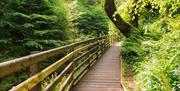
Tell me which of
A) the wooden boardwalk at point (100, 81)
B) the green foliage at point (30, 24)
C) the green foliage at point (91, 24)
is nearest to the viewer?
the wooden boardwalk at point (100, 81)

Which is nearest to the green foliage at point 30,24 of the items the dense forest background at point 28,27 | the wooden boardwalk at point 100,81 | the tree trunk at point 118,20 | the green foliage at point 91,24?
the dense forest background at point 28,27

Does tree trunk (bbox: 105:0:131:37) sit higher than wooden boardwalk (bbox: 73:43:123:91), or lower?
higher

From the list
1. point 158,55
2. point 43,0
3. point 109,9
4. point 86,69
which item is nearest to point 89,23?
point 109,9

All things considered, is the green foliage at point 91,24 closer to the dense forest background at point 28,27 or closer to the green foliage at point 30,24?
the dense forest background at point 28,27

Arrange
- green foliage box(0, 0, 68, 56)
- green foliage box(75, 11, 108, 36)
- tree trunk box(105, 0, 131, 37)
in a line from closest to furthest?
green foliage box(0, 0, 68, 56), tree trunk box(105, 0, 131, 37), green foliage box(75, 11, 108, 36)

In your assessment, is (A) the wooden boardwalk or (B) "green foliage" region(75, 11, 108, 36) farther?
(B) "green foliage" region(75, 11, 108, 36)

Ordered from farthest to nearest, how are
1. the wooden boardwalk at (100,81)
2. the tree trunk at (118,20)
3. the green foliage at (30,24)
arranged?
the tree trunk at (118,20)
the green foliage at (30,24)
the wooden boardwalk at (100,81)

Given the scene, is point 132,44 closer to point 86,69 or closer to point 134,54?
point 134,54

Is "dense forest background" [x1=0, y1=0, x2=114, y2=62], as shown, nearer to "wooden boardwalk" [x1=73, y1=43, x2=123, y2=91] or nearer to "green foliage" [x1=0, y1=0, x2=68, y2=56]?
"green foliage" [x1=0, y1=0, x2=68, y2=56]

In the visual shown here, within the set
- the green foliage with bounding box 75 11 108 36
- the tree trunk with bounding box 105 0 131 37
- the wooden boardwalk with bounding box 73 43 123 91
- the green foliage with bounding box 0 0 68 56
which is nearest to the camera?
the wooden boardwalk with bounding box 73 43 123 91

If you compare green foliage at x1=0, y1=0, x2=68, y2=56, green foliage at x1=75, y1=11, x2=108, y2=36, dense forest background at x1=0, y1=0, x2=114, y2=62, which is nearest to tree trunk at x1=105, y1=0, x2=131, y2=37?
dense forest background at x1=0, y1=0, x2=114, y2=62

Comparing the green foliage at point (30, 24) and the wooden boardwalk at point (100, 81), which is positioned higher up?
the green foliage at point (30, 24)

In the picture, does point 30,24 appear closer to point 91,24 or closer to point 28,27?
point 28,27

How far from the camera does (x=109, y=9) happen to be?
52.9ft
